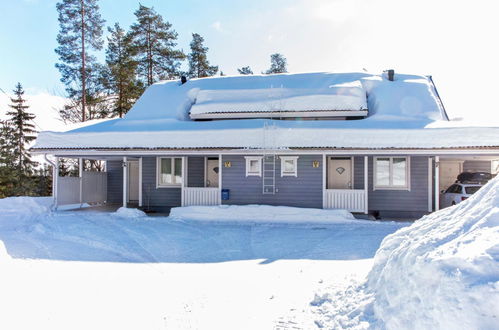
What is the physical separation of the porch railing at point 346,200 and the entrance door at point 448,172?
5277 millimetres

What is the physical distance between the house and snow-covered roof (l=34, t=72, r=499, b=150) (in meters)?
0.05

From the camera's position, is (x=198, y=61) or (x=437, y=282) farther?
(x=198, y=61)

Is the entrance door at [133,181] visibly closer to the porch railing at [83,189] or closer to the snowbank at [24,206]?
the porch railing at [83,189]

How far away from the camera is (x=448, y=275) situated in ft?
9.33

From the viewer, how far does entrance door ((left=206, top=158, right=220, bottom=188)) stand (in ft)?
47.8

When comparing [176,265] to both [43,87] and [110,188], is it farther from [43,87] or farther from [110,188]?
[43,87]

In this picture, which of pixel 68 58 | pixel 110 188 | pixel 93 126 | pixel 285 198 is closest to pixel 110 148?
pixel 93 126

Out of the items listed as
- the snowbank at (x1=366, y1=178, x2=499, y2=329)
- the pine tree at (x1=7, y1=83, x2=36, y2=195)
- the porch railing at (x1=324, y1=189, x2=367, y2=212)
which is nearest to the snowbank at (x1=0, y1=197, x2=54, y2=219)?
the porch railing at (x1=324, y1=189, x2=367, y2=212)

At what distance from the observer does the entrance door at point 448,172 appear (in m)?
14.9

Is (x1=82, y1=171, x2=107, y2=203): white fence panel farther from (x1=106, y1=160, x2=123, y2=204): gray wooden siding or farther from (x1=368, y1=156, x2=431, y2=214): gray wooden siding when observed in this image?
(x1=368, y1=156, x2=431, y2=214): gray wooden siding

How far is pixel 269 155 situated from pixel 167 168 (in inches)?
188

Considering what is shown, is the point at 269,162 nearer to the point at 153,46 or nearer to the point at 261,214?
the point at 261,214

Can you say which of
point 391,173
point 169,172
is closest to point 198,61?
point 169,172

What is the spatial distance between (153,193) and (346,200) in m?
8.11
